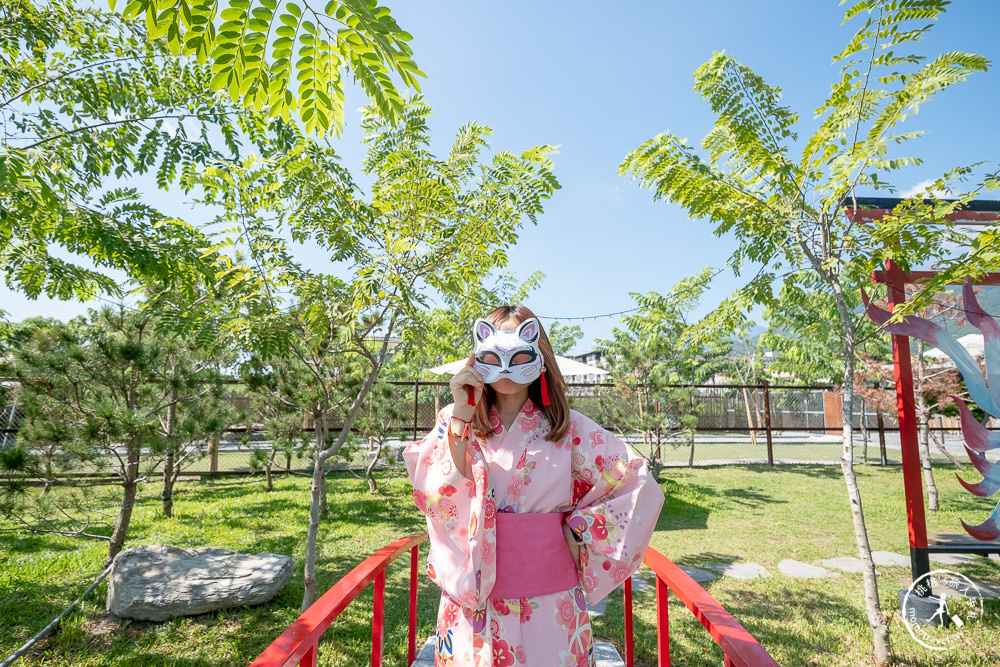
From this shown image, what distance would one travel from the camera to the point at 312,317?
131 inches

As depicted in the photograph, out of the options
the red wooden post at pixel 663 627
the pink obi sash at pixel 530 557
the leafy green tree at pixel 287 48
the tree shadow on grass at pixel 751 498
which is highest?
the leafy green tree at pixel 287 48

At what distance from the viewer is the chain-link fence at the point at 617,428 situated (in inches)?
326

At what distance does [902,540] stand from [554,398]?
6.78m

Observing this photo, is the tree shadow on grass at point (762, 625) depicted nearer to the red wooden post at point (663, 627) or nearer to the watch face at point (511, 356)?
the red wooden post at point (663, 627)

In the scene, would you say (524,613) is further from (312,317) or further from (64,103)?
(64,103)

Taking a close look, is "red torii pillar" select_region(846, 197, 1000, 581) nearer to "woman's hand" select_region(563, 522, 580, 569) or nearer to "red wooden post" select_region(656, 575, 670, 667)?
"red wooden post" select_region(656, 575, 670, 667)

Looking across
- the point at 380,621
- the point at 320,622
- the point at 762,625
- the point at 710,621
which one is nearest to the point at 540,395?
the point at 710,621

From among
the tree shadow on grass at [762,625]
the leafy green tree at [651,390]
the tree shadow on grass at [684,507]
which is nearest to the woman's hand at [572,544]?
the tree shadow on grass at [762,625]

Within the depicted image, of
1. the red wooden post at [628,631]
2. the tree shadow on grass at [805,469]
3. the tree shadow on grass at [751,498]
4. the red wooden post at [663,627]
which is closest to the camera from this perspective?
the red wooden post at [663,627]

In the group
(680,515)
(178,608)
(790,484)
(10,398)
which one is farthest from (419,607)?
(790,484)

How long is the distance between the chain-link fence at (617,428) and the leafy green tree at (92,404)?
0.21 m

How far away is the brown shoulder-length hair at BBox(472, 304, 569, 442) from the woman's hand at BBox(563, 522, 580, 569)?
0.29 meters

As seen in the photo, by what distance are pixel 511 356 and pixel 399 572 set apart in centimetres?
445

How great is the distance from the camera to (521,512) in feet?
5.49
